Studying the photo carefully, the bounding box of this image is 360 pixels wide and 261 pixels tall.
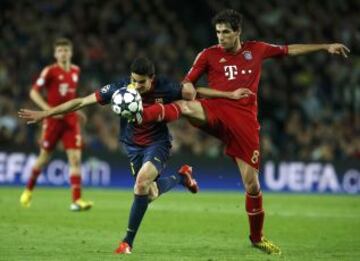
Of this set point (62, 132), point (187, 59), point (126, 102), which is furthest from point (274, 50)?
point (187, 59)

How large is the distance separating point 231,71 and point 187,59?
1428 centimetres

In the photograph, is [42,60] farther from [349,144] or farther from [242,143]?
[242,143]

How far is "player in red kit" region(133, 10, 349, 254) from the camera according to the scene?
993 cm

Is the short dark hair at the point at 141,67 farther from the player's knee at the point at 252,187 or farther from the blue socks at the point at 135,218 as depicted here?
the player's knee at the point at 252,187

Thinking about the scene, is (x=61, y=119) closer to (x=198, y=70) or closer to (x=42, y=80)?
(x=42, y=80)

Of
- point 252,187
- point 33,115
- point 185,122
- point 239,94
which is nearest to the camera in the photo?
point 33,115

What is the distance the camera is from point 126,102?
9.12 metres

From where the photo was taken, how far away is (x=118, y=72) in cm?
2311

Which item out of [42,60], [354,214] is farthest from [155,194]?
[42,60]

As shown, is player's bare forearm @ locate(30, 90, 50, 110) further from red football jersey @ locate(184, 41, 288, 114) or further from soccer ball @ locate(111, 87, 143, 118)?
soccer ball @ locate(111, 87, 143, 118)

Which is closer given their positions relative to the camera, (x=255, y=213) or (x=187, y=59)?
(x=255, y=213)

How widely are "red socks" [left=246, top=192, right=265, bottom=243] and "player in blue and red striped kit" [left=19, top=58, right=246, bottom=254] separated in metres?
1.04

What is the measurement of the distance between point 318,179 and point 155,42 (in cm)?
585

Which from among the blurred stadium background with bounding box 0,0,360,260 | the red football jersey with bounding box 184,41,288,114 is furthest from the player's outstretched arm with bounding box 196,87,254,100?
the blurred stadium background with bounding box 0,0,360,260
